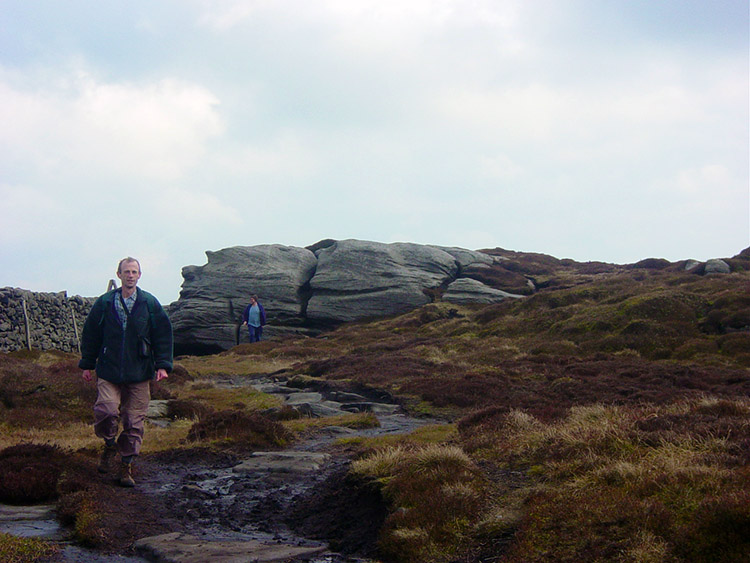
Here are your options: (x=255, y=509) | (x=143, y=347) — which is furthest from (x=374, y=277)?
(x=255, y=509)

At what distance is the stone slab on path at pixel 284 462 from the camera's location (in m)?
10.6

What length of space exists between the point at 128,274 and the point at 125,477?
3.17m

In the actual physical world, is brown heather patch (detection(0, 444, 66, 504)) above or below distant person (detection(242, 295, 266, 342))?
below

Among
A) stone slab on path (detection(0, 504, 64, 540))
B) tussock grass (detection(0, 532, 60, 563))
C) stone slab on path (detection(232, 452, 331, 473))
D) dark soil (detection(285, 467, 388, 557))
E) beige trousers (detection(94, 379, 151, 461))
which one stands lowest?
stone slab on path (detection(232, 452, 331, 473))

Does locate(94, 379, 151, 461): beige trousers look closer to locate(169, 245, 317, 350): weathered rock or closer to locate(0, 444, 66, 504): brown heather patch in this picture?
locate(0, 444, 66, 504): brown heather patch

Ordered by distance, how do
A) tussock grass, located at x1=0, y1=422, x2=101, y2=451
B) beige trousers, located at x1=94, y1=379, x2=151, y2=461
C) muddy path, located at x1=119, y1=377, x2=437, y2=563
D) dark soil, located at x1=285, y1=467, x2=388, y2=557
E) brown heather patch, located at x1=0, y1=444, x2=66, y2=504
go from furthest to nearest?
tussock grass, located at x1=0, y1=422, x2=101, y2=451 → beige trousers, located at x1=94, y1=379, x2=151, y2=461 → brown heather patch, located at x1=0, y1=444, x2=66, y2=504 → dark soil, located at x1=285, y1=467, x2=388, y2=557 → muddy path, located at x1=119, y1=377, x2=437, y2=563

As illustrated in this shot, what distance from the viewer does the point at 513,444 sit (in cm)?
954

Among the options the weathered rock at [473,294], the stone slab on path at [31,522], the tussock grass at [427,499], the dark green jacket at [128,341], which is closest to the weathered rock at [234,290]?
the weathered rock at [473,294]

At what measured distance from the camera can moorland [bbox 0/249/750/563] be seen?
5.59 meters

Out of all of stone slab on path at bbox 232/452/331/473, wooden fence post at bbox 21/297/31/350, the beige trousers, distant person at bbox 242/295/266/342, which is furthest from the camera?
distant person at bbox 242/295/266/342

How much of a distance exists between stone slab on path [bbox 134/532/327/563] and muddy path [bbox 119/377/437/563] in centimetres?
1

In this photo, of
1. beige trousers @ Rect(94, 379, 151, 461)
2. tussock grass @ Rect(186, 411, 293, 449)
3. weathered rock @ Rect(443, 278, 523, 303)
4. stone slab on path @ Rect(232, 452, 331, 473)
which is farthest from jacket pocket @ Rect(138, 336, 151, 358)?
weathered rock @ Rect(443, 278, 523, 303)

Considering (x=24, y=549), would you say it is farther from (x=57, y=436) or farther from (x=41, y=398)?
(x=41, y=398)

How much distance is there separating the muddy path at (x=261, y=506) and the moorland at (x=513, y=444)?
22 cm
